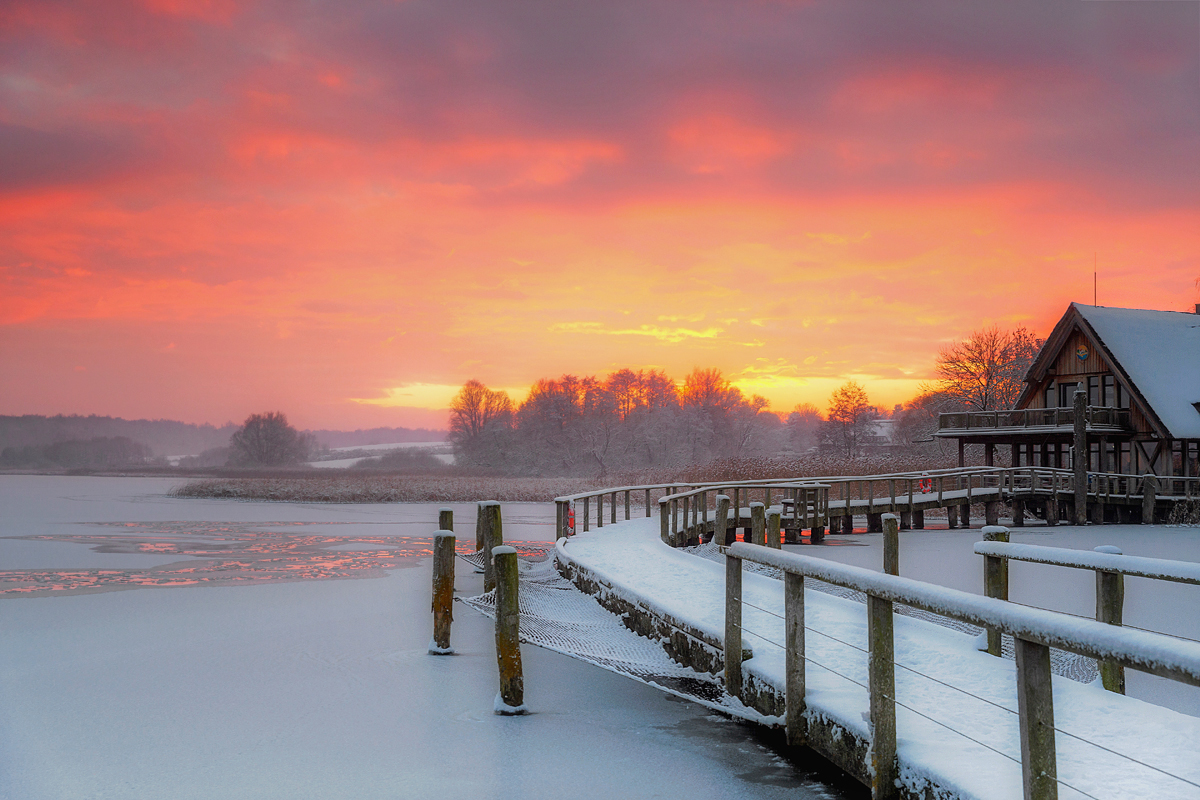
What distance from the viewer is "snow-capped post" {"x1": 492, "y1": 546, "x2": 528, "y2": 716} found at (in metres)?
7.59

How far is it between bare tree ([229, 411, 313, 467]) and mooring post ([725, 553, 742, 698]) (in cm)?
11505

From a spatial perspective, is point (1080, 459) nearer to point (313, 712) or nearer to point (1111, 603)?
point (1111, 603)

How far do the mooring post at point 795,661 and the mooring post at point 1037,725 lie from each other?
2.26 meters

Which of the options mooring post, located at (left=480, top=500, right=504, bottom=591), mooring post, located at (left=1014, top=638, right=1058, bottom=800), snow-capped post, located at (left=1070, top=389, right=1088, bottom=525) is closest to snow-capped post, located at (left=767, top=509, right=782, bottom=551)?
mooring post, located at (left=480, top=500, right=504, bottom=591)

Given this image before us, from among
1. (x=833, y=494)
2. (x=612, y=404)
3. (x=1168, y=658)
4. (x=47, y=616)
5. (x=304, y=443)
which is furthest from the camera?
(x=304, y=443)

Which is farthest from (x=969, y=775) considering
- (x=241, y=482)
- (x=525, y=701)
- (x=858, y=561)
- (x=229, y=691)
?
(x=241, y=482)

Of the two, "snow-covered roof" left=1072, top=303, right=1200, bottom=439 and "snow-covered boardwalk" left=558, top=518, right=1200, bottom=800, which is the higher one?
"snow-covered roof" left=1072, top=303, right=1200, bottom=439

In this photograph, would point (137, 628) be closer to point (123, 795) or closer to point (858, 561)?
point (123, 795)

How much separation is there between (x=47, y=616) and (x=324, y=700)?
7083 mm

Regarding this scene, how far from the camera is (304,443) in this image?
12412 cm

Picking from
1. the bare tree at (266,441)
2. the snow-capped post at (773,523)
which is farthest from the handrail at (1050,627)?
the bare tree at (266,441)

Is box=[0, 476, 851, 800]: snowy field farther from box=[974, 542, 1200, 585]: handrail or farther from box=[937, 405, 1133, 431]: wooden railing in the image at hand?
box=[937, 405, 1133, 431]: wooden railing

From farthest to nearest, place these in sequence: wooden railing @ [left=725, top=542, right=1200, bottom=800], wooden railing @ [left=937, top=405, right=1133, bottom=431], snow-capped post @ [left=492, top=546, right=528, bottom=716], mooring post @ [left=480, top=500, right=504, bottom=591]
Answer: wooden railing @ [left=937, top=405, right=1133, bottom=431], mooring post @ [left=480, top=500, right=504, bottom=591], snow-capped post @ [left=492, top=546, right=528, bottom=716], wooden railing @ [left=725, top=542, right=1200, bottom=800]

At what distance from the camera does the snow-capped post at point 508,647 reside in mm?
7594
